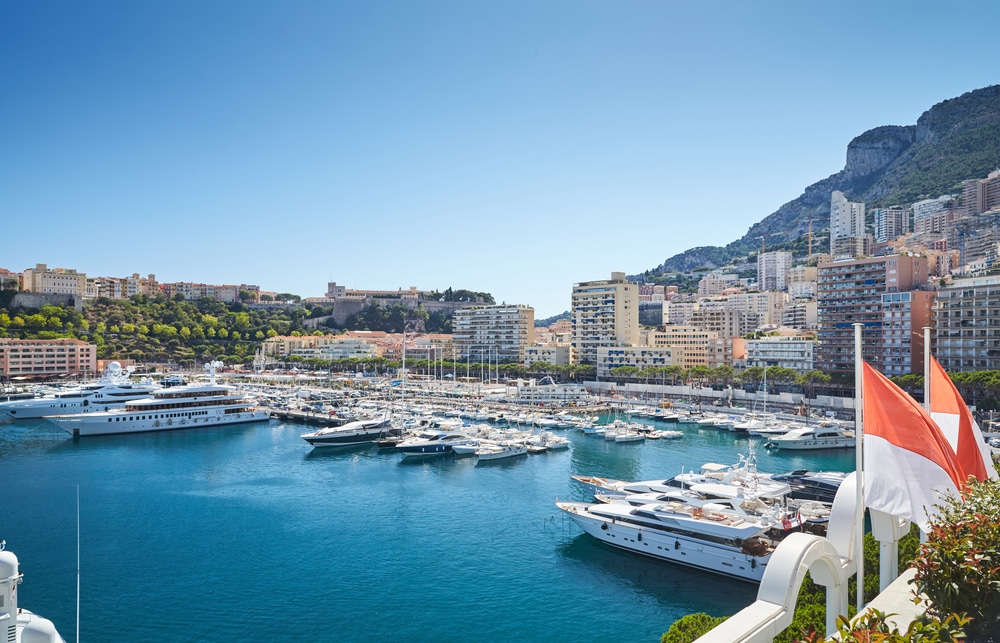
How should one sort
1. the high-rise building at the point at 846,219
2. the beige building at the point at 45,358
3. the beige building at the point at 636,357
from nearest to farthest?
the beige building at the point at 636,357, the beige building at the point at 45,358, the high-rise building at the point at 846,219

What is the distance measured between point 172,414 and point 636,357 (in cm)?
4137

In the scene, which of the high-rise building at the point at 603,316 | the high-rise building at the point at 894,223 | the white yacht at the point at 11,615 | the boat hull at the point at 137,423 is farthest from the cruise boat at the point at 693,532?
the high-rise building at the point at 894,223

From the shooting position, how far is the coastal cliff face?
117250 millimetres

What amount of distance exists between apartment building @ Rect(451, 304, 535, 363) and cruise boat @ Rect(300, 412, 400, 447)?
1753 inches

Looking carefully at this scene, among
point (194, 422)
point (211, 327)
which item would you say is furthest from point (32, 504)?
point (211, 327)

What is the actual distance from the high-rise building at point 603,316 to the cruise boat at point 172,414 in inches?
1408

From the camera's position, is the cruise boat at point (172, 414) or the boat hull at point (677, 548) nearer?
the boat hull at point (677, 548)

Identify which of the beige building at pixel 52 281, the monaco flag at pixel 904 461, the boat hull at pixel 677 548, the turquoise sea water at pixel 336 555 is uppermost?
the beige building at pixel 52 281

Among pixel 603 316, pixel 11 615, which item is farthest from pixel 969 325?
pixel 11 615

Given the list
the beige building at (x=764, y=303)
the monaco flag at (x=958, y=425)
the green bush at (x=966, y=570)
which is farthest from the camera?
the beige building at (x=764, y=303)

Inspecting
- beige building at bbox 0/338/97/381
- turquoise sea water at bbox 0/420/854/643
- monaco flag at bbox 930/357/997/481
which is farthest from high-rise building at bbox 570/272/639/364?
monaco flag at bbox 930/357/997/481

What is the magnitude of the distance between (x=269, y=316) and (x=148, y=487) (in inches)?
3503

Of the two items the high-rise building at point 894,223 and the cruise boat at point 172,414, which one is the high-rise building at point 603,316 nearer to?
the cruise boat at point 172,414

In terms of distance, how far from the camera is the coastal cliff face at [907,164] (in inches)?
4616
